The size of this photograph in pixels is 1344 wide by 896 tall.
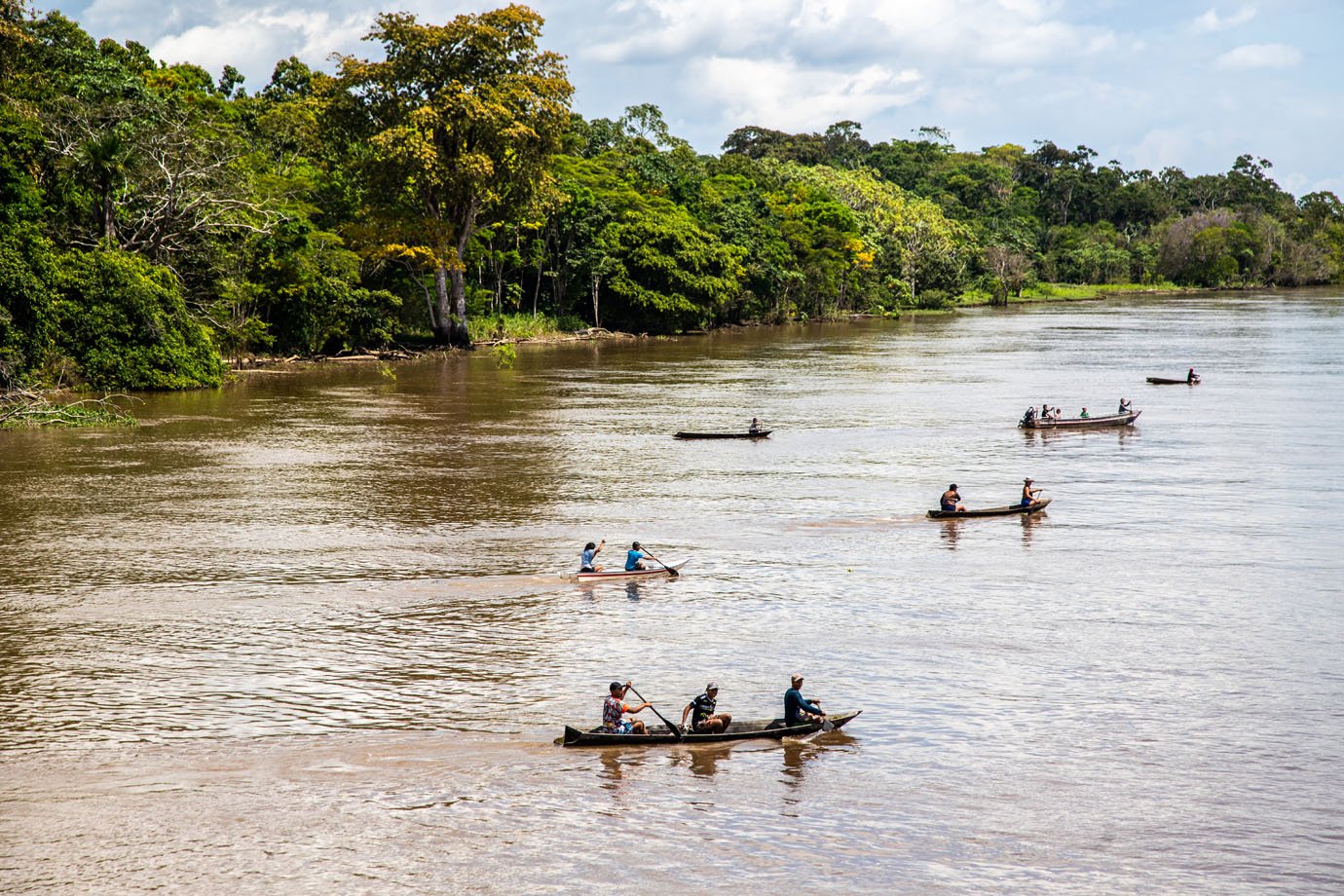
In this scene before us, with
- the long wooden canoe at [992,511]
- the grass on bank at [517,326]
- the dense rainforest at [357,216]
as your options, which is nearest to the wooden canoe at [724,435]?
the long wooden canoe at [992,511]

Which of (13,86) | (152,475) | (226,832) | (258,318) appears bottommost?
(226,832)

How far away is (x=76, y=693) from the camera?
21.7 m

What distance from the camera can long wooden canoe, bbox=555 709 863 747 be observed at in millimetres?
19828

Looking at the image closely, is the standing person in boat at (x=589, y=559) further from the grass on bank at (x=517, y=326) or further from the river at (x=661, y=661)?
the grass on bank at (x=517, y=326)

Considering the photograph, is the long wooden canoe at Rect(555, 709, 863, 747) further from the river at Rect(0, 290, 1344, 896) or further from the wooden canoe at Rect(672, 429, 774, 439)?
the wooden canoe at Rect(672, 429, 774, 439)

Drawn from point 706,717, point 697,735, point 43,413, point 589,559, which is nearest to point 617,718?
point 697,735

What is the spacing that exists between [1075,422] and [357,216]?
49296 millimetres

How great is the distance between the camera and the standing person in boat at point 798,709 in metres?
20.1

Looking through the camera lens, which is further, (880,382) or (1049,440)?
(880,382)

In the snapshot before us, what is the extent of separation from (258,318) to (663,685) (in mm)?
55534

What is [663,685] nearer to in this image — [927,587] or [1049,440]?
[927,587]

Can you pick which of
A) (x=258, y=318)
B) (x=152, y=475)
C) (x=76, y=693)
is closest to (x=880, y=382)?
(x=258, y=318)

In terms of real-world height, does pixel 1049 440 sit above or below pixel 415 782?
above

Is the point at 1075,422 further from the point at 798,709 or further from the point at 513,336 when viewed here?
the point at 513,336
